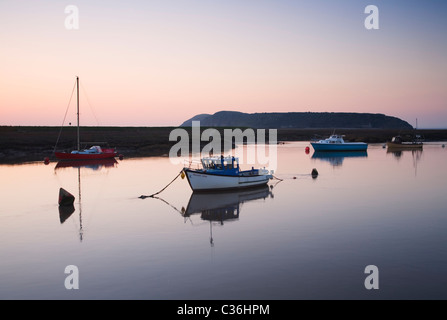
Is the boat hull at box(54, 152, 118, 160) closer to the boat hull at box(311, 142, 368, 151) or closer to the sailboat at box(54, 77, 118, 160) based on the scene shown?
the sailboat at box(54, 77, 118, 160)

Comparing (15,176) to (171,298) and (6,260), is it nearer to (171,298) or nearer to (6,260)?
(6,260)

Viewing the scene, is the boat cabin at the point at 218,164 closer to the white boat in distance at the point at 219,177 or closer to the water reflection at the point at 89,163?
the white boat in distance at the point at 219,177

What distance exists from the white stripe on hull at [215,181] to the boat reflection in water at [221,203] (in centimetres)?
47

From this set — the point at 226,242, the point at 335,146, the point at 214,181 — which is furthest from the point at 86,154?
the point at 226,242

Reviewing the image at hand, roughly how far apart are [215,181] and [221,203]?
3.77 meters

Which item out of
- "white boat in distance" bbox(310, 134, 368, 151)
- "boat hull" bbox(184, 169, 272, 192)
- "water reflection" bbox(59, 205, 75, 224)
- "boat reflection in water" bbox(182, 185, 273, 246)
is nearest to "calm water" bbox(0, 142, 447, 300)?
"boat reflection in water" bbox(182, 185, 273, 246)

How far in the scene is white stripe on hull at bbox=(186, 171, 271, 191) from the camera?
31453mm

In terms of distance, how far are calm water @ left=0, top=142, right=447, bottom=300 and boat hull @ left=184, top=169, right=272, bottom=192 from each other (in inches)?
31.2

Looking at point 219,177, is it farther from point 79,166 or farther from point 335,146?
point 335,146

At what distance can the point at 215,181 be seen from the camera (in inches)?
1261

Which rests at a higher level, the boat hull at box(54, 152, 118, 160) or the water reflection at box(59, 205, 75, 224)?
the boat hull at box(54, 152, 118, 160)

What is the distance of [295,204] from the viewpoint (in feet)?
91.1

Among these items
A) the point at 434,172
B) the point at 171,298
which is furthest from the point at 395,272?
the point at 434,172

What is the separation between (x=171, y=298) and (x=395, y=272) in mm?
7752
